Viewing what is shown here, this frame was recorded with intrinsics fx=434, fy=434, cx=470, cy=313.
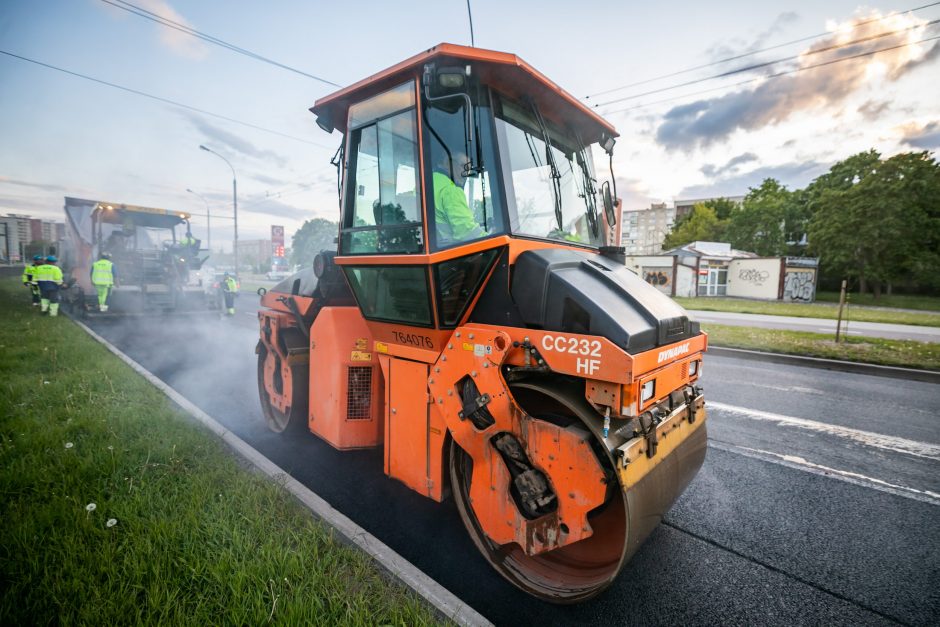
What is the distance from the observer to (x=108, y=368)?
6.05 m

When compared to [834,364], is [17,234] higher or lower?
higher

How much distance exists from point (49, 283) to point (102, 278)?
57.2 inches

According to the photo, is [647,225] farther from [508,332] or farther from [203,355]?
[508,332]

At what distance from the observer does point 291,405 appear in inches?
172

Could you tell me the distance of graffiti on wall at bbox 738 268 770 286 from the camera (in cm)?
3186

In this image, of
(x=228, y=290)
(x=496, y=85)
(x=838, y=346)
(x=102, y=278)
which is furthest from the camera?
(x=228, y=290)

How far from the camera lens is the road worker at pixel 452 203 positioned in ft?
8.46

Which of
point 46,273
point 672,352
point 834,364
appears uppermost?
point 46,273

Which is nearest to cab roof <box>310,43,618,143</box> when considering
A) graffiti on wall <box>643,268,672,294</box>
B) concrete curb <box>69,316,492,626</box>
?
concrete curb <box>69,316,492,626</box>

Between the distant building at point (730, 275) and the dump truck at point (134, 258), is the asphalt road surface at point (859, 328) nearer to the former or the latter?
the distant building at point (730, 275)

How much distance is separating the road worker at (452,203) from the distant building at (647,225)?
112293mm

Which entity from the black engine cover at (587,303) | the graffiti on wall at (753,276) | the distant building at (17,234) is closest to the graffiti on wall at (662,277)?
the graffiti on wall at (753,276)

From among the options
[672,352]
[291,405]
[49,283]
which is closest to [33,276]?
[49,283]

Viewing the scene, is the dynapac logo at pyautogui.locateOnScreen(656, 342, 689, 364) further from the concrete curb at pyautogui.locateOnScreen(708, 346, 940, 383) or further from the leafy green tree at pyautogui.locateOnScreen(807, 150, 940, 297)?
the leafy green tree at pyautogui.locateOnScreen(807, 150, 940, 297)
